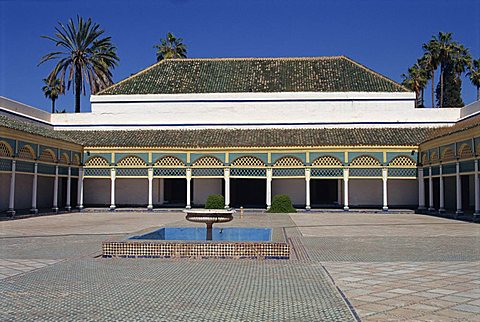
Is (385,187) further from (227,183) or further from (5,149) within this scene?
(5,149)

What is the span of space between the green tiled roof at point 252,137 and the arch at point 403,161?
2.38ft

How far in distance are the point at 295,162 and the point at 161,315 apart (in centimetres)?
2316

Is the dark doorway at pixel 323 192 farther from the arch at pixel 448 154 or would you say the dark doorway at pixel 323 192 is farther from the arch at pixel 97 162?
the arch at pixel 97 162

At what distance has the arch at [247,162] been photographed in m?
28.7

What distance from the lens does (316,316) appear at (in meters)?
5.83

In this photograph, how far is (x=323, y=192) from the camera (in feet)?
105

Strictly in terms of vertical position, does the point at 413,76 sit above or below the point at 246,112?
above

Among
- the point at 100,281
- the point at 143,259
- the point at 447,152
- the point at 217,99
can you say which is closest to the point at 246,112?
the point at 217,99

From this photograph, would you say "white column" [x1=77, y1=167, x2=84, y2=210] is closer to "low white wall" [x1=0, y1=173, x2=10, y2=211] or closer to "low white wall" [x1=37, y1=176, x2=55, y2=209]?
"low white wall" [x1=37, y1=176, x2=55, y2=209]

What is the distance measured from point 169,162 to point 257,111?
6.75 metres

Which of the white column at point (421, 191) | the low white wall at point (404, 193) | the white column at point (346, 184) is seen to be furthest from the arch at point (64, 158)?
the white column at point (421, 191)

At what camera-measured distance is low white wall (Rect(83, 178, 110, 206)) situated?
31859mm

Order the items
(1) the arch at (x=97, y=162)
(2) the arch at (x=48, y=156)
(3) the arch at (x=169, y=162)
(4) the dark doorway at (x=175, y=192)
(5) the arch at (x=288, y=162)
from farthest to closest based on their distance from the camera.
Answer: (4) the dark doorway at (x=175, y=192) < (1) the arch at (x=97, y=162) < (3) the arch at (x=169, y=162) < (5) the arch at (x=288, y=162) < (2) the arch at (x=48, y=156)

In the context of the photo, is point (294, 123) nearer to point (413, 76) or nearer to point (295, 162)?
point (295, 162)
